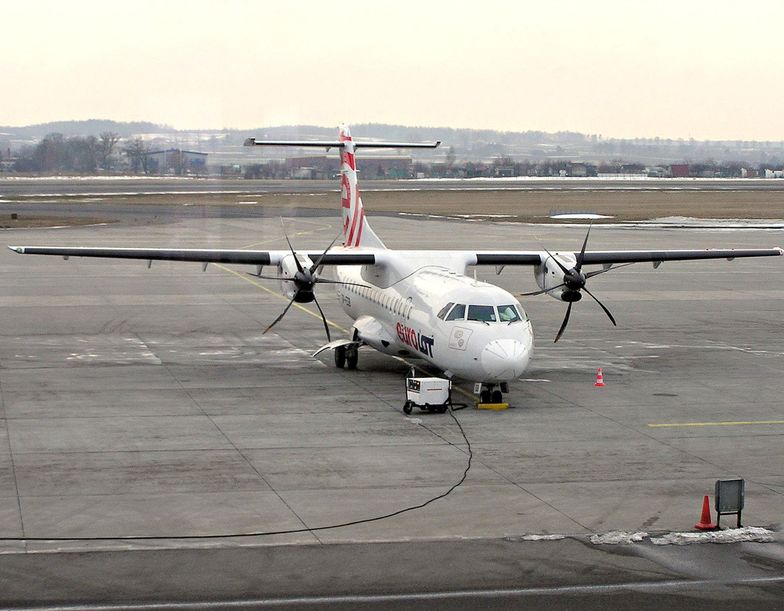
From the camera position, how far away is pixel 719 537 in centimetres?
1611

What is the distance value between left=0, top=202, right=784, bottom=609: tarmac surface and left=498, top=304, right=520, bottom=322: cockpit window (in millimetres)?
1898

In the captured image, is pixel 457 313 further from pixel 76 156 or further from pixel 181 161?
pixel 76 156

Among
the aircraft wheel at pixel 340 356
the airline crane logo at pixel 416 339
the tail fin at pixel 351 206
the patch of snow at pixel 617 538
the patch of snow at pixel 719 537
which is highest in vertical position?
the tail fin at pixel 351 206

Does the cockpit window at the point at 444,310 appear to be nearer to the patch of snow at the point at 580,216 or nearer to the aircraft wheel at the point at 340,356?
the aircraft wheel at the point at 340,356

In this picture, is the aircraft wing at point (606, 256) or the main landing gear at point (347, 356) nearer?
the main landing gear at point (347, 356)

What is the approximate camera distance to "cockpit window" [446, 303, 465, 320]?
25.6 meters

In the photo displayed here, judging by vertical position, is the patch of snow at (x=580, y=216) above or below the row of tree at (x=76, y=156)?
below

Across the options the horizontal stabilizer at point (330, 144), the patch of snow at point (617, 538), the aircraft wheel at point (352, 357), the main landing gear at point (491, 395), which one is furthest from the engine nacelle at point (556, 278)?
the patch of snow at point (617, 538)

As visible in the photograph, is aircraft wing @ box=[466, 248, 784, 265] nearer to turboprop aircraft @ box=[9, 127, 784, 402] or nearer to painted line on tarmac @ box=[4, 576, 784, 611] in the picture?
turboprop aircraft @ box=[9, 127, 784, 402]

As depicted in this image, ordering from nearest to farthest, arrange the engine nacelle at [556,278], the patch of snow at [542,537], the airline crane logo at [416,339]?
the patch of snow at [542,537] < the airline crane logo at [416,339] < the engine nacelle at [556,278]

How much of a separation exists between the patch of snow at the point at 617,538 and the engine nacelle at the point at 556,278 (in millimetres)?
13944

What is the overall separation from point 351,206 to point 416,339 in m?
7.93

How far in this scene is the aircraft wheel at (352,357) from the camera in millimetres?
30011

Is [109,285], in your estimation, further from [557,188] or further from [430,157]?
[557,188]
